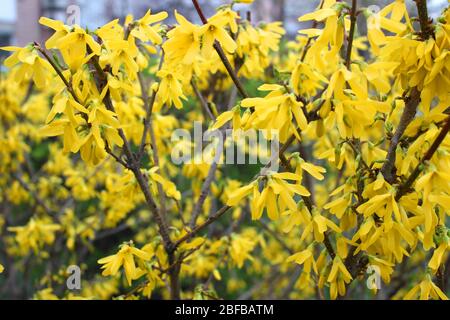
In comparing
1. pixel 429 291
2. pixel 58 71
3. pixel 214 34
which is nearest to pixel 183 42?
pixel 214 34

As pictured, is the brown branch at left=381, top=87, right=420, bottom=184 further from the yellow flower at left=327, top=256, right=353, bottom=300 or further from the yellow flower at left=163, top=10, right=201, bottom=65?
the yellow flower at left=163, top=10, right=201, bottom=65

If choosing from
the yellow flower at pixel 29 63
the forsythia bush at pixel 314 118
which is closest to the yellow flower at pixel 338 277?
the forsythia bush at pixel 314 118

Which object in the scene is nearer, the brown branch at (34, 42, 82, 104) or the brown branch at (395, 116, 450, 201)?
the brown branch at (395, 116, 450, 201)

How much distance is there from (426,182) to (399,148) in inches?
9.3

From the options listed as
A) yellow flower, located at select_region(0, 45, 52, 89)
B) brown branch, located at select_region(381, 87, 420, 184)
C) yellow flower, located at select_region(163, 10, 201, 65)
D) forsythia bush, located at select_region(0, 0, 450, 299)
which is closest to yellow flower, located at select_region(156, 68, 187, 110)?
forsythia bush, located at select_region(0, 0, 450, 299)

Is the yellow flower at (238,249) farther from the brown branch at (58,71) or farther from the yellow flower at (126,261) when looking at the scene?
the brown branch at (58,71)

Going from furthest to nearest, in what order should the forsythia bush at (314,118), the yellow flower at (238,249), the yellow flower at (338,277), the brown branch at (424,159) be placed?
1. the yellow flower at (238,249)
2. the yellow flower at (338,277)
3. the forsythia bush at (314,118)
4. the brown branch at (424,159)

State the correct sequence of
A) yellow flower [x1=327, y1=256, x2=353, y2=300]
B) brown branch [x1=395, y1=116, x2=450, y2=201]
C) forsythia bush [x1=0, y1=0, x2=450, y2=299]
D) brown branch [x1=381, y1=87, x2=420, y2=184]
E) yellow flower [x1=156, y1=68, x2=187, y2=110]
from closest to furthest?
1. brown branch [x1=395, y1=116, x2=450, y2=201]
2. forsythia bush [x1=0, y1=0, x2=450, y2=299]
3. brown branch [x1=381, y1=87, x2=420, y2=184]
4. yellow flower [x1=327, y1=256, x2=353, y2=300]
5. yellow flower [x1=156, y1=68, x2=187, y2=110]

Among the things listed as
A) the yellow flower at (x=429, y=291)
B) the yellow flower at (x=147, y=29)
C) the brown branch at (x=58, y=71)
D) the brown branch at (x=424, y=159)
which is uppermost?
the yellow flower at (x=147, y=29)

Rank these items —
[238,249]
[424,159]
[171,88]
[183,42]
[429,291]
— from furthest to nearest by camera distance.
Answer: [238,249], [171,88], [429,291], [183,42], [424,159]

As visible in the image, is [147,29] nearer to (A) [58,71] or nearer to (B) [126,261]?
(A) [58,71]
